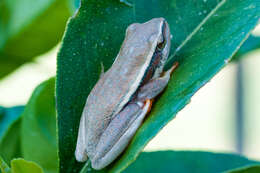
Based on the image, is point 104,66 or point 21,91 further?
point 21,91

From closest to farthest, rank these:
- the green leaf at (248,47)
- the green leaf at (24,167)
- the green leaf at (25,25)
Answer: the green leaf at (24,167)
the green leaf at (248,47)
the green leaf at (25,25)

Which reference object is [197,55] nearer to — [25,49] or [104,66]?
[104,66]

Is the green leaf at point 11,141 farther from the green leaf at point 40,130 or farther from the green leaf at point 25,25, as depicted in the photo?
the green leaf at point 25,25

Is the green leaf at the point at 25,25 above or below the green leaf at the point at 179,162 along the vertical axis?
above

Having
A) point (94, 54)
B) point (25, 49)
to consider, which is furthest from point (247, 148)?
point (94, 54)

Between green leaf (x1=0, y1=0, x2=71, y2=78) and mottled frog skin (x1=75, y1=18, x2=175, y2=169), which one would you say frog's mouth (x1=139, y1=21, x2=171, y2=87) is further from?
green leaf (x1=0, y1=0, x2=71, y2=78)

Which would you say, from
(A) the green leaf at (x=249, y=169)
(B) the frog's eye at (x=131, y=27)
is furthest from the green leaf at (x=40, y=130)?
(A) the green leaf at (x=249, y=169)

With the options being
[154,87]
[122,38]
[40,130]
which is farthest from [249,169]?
[40,130]
